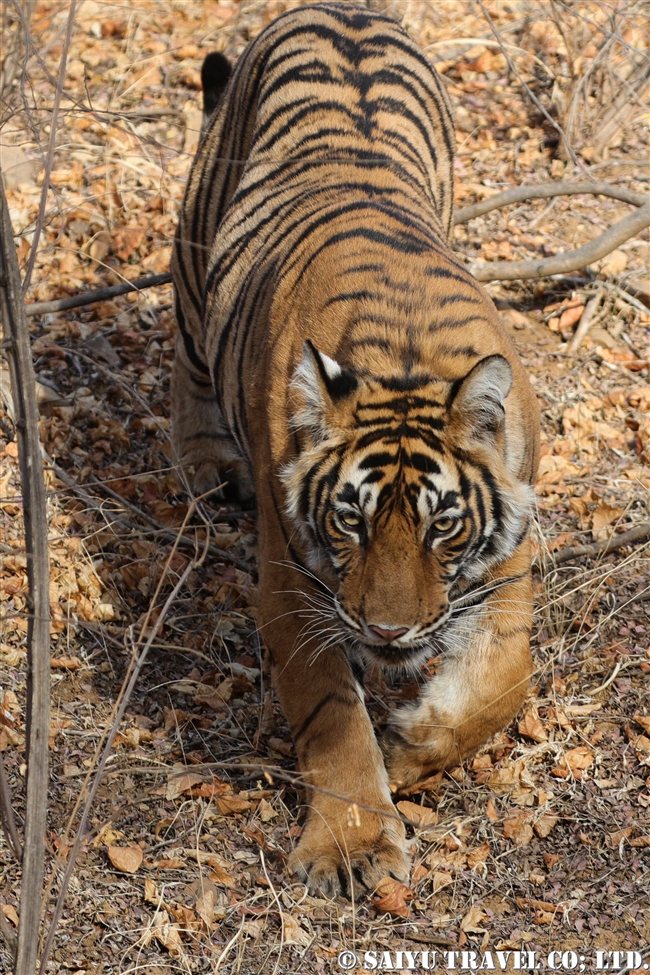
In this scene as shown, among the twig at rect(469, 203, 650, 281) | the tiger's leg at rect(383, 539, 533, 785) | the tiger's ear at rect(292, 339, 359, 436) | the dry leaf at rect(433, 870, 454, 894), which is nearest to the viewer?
the tiger's ear at rect(292, 339, 359, 436)

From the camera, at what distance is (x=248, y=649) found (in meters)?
3.99

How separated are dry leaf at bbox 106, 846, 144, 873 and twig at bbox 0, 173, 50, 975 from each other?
1.01 m

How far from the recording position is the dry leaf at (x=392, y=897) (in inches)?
115

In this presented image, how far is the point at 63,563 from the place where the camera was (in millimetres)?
4250

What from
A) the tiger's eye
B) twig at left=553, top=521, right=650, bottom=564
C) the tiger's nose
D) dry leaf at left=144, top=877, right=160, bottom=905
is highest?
the tiger's eye

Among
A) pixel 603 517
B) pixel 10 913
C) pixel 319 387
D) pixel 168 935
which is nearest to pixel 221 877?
pixel 168 935

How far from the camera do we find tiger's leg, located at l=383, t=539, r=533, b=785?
3.17 m

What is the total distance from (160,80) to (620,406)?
4076 mm

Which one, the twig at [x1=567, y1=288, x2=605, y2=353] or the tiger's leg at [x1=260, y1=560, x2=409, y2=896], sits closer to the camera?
the tiger's leg at [x1=260, y1=560, x2=409, y2=896]

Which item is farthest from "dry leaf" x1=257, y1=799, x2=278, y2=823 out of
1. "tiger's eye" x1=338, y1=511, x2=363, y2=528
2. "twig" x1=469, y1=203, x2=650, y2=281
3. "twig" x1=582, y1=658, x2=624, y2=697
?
"twig" x1=469, y1=203, x2=650, y2=281

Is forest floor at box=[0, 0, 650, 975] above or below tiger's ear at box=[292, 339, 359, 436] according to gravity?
below

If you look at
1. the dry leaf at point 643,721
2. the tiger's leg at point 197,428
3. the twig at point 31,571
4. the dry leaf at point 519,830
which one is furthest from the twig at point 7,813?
the tiger's leg at point 197,428

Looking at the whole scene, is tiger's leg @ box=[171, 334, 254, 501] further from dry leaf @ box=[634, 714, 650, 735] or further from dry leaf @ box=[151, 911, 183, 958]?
dry leaf @ box=[151, 911, 183, 958]

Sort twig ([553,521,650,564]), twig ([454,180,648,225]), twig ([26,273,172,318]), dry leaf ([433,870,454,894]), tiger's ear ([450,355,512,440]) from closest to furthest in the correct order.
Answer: tiger's ear ([450,355,512,440]) < dry leaf ([433,870,454,894]) < twig ([553,521,650,564]) < twig ([26,273,172,318]) < twig ([454,180,648,225])
